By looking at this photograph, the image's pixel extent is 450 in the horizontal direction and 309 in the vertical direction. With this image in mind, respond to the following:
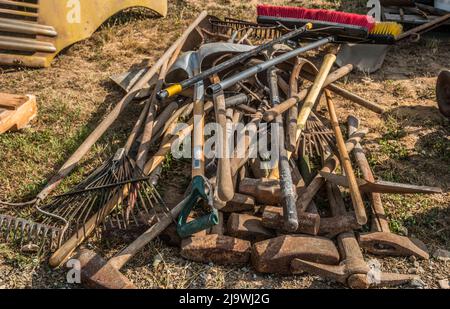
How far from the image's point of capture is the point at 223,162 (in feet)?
11.0

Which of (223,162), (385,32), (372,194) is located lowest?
(372,194)

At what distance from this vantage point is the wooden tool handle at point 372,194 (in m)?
3.46

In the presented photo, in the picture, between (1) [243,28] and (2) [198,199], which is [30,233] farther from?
(1) [243,28]

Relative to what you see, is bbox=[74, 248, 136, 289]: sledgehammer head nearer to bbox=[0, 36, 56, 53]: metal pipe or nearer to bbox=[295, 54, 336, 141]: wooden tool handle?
bbox=[295, 54, 336, 141]: wooden tool handle

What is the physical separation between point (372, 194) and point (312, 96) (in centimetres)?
105

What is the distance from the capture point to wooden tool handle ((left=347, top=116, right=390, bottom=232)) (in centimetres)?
346

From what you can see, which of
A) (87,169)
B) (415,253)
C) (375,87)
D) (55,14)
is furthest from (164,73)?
(415,253)

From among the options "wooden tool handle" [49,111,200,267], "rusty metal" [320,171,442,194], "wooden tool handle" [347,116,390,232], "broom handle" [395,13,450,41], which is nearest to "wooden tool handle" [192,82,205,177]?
"wooden tool handle" [49,111,200,267]

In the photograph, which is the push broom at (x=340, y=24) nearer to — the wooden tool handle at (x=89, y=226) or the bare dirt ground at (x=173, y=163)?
the bare dirt ground at (x=173, y=163)

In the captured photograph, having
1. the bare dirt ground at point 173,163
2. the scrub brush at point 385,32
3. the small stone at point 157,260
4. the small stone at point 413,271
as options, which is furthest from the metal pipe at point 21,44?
the small stone at point 413,271

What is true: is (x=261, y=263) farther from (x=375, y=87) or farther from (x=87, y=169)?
(x=375, y=87)

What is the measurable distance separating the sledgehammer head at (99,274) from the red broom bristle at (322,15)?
13.1 ft

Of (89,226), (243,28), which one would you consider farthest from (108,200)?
(243,28)

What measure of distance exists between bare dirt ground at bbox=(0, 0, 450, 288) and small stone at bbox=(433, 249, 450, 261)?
0.21ft
